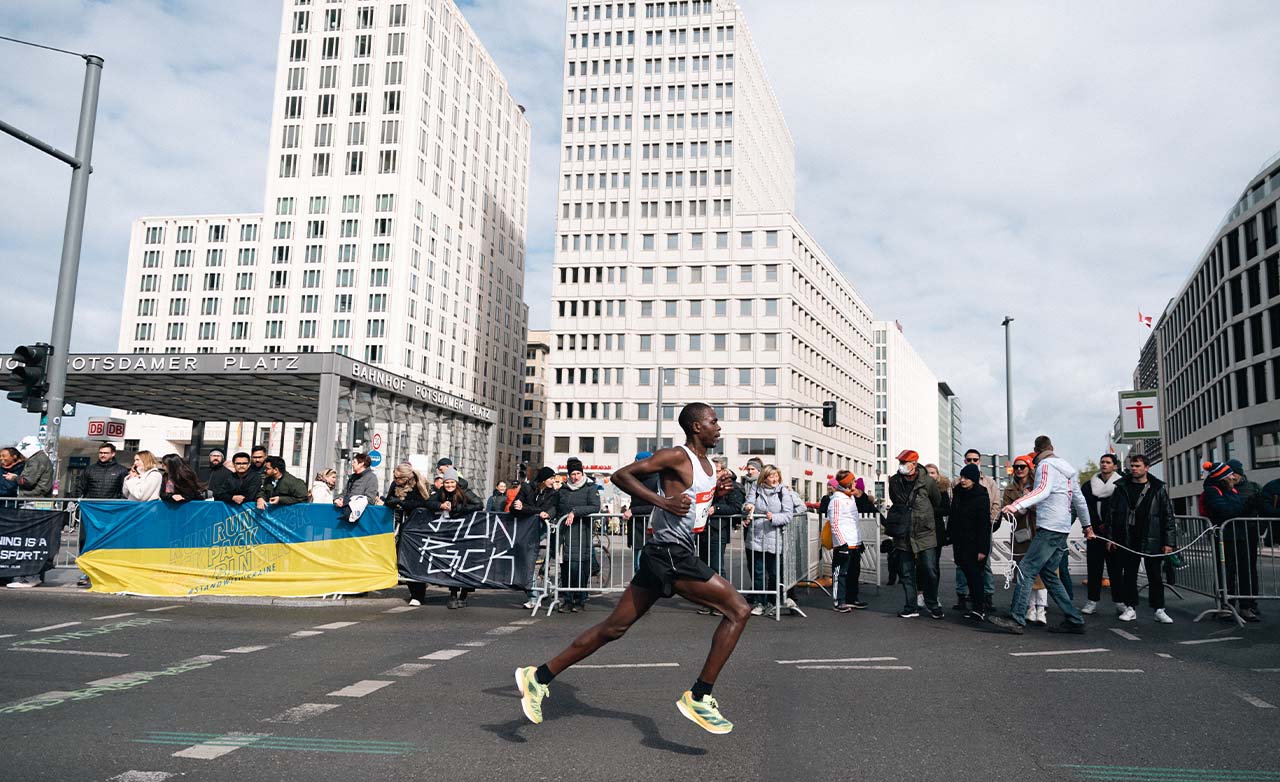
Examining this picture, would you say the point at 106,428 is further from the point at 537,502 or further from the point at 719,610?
the point at 719,610

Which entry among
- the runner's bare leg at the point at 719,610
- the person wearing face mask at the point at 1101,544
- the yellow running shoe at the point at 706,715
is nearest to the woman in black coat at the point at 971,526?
the person wearing face mask at the point at 1101,544

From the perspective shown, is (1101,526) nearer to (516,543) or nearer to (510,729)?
(516,543)

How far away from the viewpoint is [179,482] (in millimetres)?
12078

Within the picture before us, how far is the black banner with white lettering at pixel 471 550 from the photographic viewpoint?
11.7 metres

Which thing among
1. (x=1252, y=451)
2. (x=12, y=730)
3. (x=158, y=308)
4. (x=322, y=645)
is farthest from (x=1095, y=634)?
(x=158, y=308)

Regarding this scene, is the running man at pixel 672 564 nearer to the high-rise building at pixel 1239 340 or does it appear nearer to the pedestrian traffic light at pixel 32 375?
the pedestrian traffic light at pixel 32 375

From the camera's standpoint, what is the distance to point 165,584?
39.6 feet

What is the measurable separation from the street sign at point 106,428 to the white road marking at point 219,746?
96.7 metres

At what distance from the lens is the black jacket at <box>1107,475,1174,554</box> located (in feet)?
35.0

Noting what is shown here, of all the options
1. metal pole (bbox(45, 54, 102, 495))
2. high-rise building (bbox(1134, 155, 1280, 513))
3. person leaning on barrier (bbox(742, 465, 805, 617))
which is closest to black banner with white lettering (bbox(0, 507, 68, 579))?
metal pole (bbox(45, 54, 102, 495))

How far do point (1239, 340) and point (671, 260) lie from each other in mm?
42483

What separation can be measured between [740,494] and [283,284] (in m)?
88.9

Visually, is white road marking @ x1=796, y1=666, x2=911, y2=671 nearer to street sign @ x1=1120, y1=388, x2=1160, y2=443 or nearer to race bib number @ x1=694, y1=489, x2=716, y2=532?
race bib number @ x1=694, y1=489, x2=716, y2=532

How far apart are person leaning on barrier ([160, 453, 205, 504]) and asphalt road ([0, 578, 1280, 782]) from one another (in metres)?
2.38
